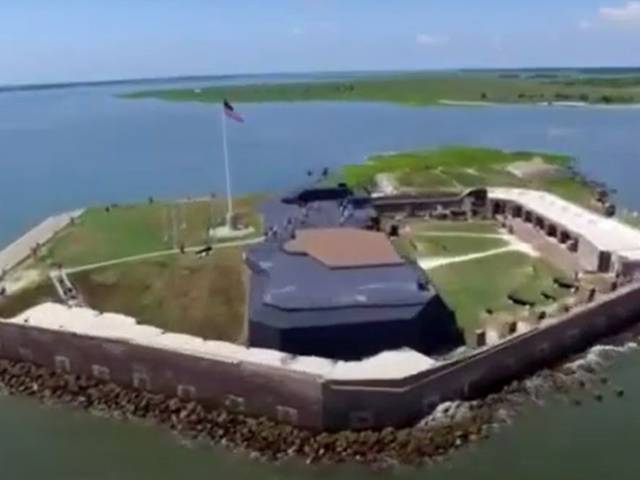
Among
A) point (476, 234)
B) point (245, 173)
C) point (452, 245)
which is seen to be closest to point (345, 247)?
point (452, 245)

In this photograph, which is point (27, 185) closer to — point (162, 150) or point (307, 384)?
point (162, 150)

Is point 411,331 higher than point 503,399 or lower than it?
higher

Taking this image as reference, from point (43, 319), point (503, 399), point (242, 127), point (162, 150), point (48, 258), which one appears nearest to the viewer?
point (503, 399)

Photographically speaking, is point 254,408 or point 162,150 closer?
point 254,408

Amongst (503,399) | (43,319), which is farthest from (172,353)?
(503,399)

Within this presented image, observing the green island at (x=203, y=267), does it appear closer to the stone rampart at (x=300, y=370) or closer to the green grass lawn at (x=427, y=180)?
the stone rampart at (x=300, y=370)

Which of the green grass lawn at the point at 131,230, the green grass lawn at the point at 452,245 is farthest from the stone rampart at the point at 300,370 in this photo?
the green grass lawn at the point at 452,245

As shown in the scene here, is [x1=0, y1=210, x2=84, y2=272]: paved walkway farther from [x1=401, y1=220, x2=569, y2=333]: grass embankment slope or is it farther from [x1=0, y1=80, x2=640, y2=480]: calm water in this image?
[x1=401, y1=220, x2=569, y2=333]: grass embankment slope

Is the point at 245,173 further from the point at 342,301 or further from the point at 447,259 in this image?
the point at 342,301
